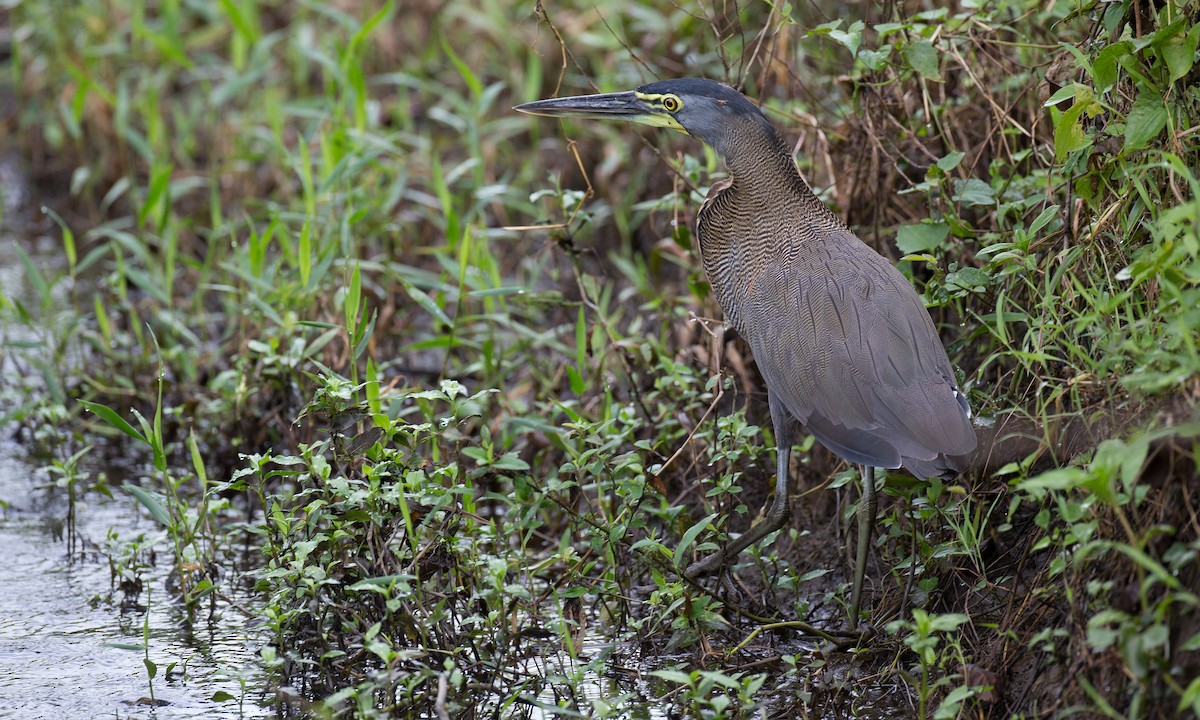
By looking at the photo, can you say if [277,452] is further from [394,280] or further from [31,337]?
[31,337]

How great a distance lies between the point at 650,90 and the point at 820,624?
1.63 meters

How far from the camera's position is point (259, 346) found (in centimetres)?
422

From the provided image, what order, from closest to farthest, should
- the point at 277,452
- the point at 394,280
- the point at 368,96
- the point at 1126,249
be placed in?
the point at 1126,249
the point at 277,452
the point at 394,280
the point at 368,96

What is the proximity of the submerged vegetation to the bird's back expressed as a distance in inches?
5.6

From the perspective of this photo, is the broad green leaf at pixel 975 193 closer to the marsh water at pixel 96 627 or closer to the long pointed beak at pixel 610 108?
the long pointed beak at pixel 610 108

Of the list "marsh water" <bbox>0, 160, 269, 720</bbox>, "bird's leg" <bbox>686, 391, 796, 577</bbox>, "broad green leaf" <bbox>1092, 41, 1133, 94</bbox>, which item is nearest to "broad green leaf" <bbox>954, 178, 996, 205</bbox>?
"broad green leaf" <bbox>1092, 41, 1133, 94</bbox>

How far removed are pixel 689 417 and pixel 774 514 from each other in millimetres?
536

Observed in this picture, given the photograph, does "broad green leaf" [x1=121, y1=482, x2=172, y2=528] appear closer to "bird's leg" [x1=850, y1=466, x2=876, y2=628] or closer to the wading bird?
the wading bird

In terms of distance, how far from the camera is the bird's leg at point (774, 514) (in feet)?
11.7

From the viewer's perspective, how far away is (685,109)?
3.88m

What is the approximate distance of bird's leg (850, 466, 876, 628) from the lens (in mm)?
3443

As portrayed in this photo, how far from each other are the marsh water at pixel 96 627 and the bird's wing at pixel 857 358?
157cm

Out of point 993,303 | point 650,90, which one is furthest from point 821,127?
point 993,303

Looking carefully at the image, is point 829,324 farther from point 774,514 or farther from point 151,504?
point 151,504
